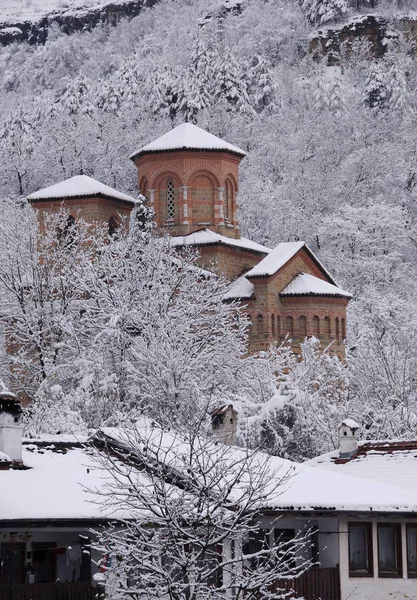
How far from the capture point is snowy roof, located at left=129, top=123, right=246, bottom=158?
50.6 meters

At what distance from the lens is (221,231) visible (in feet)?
163

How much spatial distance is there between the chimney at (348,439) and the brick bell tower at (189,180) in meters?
23.7

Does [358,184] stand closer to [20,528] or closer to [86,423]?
[86,423]

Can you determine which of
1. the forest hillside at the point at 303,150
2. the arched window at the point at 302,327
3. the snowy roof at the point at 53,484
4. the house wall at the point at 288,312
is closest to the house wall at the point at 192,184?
the house wall at the point at 288,312

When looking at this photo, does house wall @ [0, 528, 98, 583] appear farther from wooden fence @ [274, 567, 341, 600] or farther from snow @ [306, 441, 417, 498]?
snow @ [306, 441, 417, 498]

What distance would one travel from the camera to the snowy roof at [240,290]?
150ft

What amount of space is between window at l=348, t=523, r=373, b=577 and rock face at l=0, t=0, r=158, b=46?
129m

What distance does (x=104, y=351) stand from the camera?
3675 cm

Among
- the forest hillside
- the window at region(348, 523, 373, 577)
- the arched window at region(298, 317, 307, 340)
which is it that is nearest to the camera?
the window at region(348, 523, 373, 577)

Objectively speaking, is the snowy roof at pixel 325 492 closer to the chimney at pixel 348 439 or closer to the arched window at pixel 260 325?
the chimney at pixel 348 439

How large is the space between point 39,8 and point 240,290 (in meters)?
117

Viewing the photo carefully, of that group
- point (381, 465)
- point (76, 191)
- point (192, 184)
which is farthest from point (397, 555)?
point (76, 191)

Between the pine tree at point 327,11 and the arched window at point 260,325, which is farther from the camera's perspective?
the pine tree at point 327,11

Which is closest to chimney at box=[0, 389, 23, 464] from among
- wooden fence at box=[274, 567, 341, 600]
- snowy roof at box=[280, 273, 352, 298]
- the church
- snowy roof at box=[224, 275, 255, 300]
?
wooden fence at box=[274, 567, 341, 600]
